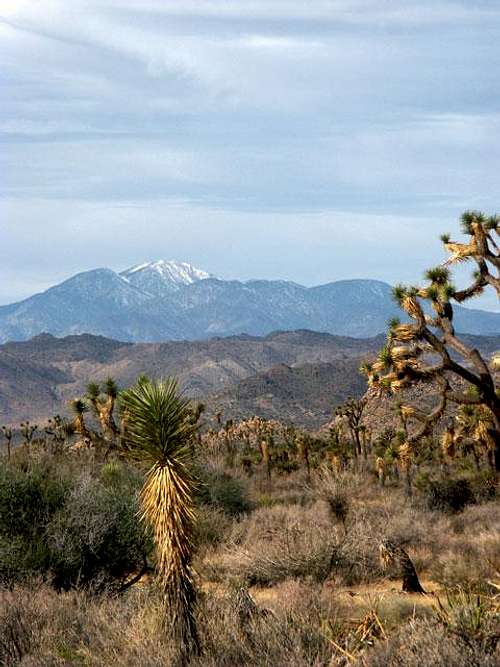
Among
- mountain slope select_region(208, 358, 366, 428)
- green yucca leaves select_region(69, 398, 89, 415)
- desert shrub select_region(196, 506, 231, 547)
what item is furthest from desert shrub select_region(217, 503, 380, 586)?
mountain slope select_region(208, 358, 366, 428)

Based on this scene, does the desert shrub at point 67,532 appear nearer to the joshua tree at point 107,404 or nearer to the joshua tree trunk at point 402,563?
the joshua tree trunk at point 402,563

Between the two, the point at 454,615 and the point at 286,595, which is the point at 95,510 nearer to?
the point at 286,595

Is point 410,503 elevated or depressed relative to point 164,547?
depressed

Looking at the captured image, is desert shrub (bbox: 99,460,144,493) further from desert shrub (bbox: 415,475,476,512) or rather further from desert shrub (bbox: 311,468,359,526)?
desert shrub (bbox: 415,475,476,512)

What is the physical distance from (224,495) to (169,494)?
15988 millimetres

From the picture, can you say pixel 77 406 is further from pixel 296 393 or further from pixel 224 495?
pixel 296 393

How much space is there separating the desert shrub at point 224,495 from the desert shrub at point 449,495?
5169 mm

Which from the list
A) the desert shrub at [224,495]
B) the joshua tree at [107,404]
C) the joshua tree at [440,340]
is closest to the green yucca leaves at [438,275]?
the joshua tree at [440,340]

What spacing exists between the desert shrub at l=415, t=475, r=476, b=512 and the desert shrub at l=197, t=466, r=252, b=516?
5169 mm

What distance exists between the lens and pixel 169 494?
791 cm

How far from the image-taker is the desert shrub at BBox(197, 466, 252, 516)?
893 inches

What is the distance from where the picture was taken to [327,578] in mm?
13898

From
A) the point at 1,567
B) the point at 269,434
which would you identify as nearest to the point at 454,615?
the point at 1,567

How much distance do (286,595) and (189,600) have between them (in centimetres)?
224
